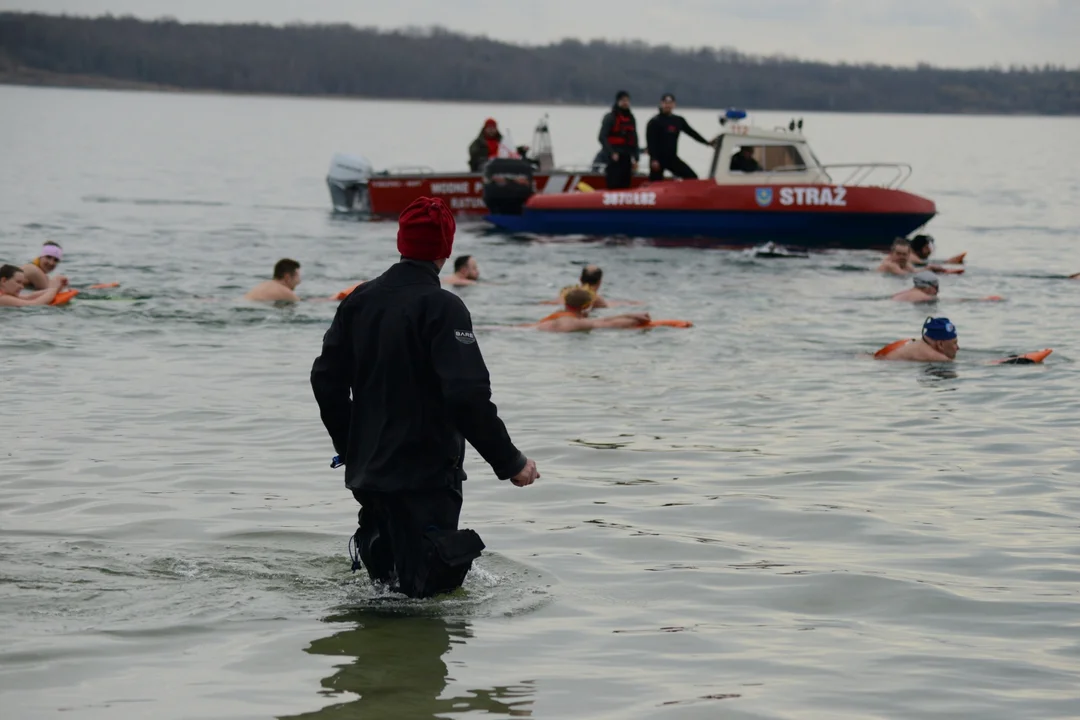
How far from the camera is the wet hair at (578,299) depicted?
14.6m

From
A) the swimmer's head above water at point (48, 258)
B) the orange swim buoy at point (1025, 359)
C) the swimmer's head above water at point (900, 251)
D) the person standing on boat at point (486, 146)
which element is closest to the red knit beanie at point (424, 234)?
the orange swim buoy at point (1025, 359)

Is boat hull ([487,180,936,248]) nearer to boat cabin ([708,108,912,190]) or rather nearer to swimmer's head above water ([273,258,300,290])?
boat cabin ([708,108,912,190])

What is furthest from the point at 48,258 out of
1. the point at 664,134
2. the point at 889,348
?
the point at 664,134

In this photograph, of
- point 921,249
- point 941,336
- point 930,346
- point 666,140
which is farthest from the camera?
point 666,140

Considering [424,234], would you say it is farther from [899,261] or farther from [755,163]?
[755,163]

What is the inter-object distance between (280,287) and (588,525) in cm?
929

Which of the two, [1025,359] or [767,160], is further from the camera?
[767,160]

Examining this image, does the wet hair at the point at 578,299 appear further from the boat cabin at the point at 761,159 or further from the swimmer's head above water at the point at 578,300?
the boat cabin at the point at 761,159

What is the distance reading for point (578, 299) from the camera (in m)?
14.6

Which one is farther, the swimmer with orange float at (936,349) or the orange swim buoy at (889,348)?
the orange swim buoy at (889,348)

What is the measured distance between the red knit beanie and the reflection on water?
1.44 meters

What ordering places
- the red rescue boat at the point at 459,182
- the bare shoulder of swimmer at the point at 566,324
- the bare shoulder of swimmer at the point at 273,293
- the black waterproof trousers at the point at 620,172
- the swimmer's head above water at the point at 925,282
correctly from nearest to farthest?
the bare shoulder of swimmer at the point at 566,324, the bare shoulder of swimmer at the point at 273,293, the swimmer's head above water at the point at 925,282, the black waterproof trousers at the point at 620,172, the red rescue boat at the point at 459,182

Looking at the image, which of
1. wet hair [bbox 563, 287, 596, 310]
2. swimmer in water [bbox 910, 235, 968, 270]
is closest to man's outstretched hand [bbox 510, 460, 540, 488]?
wet hair [bbox 563, 287, 596, 310]

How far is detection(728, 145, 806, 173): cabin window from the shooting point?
22.9 meters
